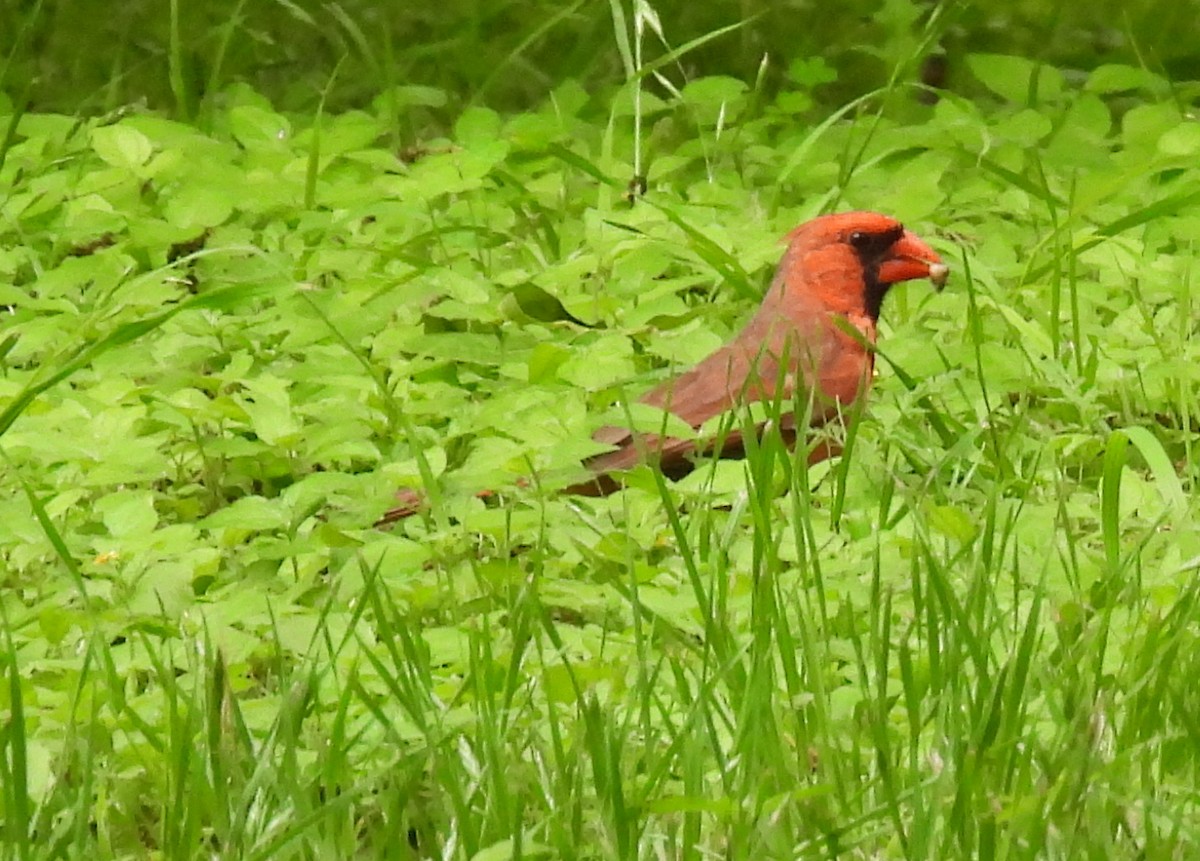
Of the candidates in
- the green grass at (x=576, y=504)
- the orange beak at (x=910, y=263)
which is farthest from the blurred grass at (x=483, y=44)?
the orange beak at (x=910, y=263)

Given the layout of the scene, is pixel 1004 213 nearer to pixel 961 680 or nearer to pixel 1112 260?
pixel 1112 260

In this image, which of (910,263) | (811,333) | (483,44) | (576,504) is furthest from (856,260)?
(483,44)

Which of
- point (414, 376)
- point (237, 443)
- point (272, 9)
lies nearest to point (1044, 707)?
point (237, 443)

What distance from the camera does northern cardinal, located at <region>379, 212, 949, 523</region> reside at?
3900mm

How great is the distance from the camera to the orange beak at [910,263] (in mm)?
4438

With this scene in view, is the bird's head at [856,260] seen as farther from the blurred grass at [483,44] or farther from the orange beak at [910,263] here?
the blurred grass at [483,44]

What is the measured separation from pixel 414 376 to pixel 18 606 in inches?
46.8

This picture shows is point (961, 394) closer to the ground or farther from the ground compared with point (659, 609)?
closer to the ground

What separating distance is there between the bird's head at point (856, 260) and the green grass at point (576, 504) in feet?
0.22

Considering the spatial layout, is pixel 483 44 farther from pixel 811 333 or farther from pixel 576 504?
pixel 576 504

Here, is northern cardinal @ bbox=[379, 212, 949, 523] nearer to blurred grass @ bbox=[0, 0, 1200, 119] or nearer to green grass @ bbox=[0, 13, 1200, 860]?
green grass @ bbox=[0, 13, 1200, 860]

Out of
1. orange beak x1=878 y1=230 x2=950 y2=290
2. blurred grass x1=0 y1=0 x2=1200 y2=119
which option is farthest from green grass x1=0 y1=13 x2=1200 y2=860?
blurred grass x1=0 y1=0 x2=1200 y2=119

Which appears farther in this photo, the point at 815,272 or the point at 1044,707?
the point at 815,272

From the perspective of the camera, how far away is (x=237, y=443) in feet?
12.5
